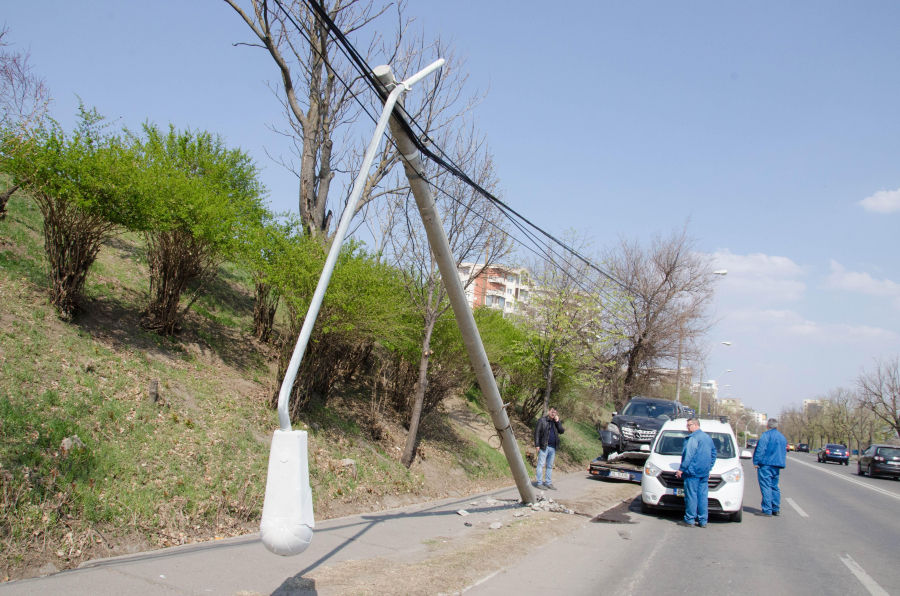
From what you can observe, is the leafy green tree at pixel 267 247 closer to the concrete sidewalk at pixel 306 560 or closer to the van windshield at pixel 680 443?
the concrete sidewalk at pixel 306 560

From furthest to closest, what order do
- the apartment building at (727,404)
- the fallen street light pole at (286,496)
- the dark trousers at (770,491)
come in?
the apartment building at (727,404) → the dark trousers at (770,491) → the fallen street light pole at (286,496)

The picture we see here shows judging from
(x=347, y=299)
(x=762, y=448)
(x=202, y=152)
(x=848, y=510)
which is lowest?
(x=848, y=510)

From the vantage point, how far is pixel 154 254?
10602 millimetres

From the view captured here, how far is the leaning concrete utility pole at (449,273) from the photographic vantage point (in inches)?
272

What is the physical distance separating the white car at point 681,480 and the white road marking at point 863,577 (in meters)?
2.08

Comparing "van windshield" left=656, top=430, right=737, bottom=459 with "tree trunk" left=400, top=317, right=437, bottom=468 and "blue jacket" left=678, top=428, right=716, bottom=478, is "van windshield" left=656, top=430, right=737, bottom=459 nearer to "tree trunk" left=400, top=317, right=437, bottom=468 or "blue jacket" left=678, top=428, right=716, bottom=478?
Answer: "blue jacket" left=678, top=428, right=716, bottom=478

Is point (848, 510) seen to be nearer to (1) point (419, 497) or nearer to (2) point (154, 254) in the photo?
(1) point (419, 497)

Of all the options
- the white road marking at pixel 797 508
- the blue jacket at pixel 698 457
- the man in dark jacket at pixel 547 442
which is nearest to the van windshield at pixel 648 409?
the white road marking at pixel 797 508

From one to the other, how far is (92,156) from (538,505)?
9.59 meters

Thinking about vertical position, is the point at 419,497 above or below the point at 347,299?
below

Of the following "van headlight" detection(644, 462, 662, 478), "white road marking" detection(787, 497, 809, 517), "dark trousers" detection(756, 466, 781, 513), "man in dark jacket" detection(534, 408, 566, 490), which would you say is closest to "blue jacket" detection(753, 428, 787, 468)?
"dark trousers" detection(756, 466, 781, 513)

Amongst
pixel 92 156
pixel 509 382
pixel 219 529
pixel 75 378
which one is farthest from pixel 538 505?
pixel 509 382

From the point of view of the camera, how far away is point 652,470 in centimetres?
1082

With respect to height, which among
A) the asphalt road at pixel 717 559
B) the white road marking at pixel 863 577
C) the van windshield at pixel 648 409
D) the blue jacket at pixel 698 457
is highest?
the van windshield at pixel 648 409
